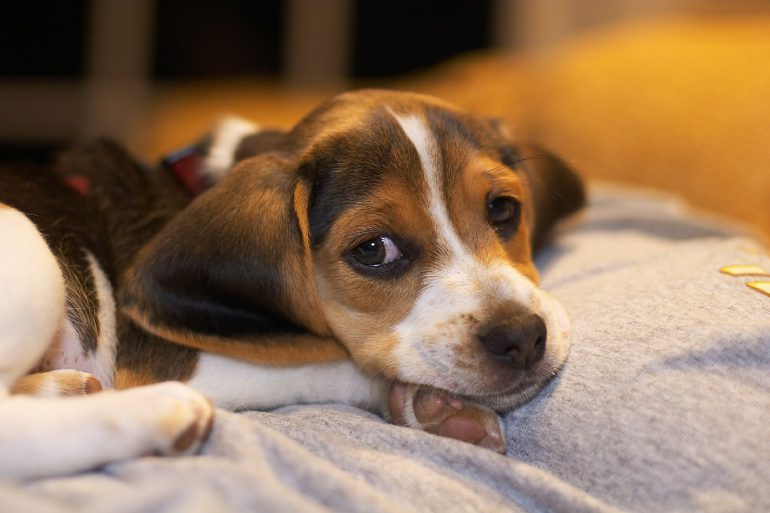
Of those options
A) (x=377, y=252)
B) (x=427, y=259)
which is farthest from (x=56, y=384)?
(x=427, y=259)

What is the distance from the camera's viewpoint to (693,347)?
1940 mm

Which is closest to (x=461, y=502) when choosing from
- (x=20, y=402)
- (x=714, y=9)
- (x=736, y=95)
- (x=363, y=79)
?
(x=20, y=402)

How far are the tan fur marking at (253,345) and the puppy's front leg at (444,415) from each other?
10.7 inches

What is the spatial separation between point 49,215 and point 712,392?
1.97 metres

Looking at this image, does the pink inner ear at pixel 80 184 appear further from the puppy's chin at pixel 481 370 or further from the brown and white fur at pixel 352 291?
the puppy's chin at pixel 481 370

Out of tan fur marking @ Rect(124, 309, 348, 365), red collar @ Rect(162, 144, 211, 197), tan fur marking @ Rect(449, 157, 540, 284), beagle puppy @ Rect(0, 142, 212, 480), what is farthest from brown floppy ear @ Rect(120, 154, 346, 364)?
red collar @ Rect(162, 144, 211, 197)

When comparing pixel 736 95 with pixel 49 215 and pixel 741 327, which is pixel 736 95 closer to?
pixel 741 327

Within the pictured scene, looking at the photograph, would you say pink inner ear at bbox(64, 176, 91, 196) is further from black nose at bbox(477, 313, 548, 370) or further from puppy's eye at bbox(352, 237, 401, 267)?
black nose at bbox(477, 313, 548, 370)

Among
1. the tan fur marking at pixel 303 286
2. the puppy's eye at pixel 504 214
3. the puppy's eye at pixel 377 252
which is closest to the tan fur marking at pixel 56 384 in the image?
the tan fur marking at pixel 303 286

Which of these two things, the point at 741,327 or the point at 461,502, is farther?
the point at 741,327

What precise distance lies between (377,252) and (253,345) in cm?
45

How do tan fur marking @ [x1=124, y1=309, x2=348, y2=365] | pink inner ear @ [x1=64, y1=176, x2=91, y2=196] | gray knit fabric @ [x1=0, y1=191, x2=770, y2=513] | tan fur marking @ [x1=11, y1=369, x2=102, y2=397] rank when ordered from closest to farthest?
gray knit fabric @ [x1=0, y1=191, x2=770, y2=513] → tan fur marking @ [x1=11, y1=369, x2=102, y2=397] → tan fur marking @ [x1=124, y1=309, x2=348, y2=365] → pink inner ear @ [x1=64, y1=176, x2=91, y2=196]

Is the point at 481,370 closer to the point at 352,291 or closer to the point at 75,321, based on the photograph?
the point at 352,291

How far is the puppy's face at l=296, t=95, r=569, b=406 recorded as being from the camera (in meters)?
2.12
